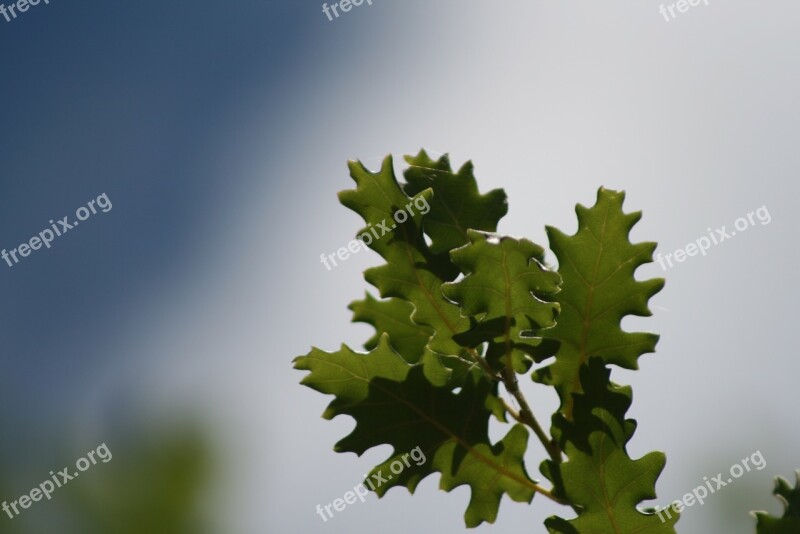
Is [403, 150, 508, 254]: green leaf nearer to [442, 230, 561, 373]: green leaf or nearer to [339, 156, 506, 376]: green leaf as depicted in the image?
[339, 156, 506, 376]: green leaf

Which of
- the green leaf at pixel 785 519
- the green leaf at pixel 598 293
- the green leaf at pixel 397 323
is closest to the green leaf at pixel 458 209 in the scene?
the green leaf at pixel 598 293

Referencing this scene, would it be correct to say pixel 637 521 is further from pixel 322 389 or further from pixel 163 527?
pixel 163 527

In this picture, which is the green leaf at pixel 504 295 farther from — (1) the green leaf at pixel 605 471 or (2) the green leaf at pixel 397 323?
(2) the green leaf at pixel 397 323

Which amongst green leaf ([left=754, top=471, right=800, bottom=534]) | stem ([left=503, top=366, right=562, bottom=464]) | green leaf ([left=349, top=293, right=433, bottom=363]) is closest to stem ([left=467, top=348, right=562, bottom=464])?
stem ([left=503, top=366, right=562, bottom=464])

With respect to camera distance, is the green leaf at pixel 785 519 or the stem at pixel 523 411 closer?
the green leaf at pixel 785 519

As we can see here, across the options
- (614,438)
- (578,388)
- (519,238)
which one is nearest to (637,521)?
(614,438)

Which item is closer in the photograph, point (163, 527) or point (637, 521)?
point (637, 521)

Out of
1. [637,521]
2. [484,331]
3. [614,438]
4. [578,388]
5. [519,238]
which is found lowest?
[637,521]
